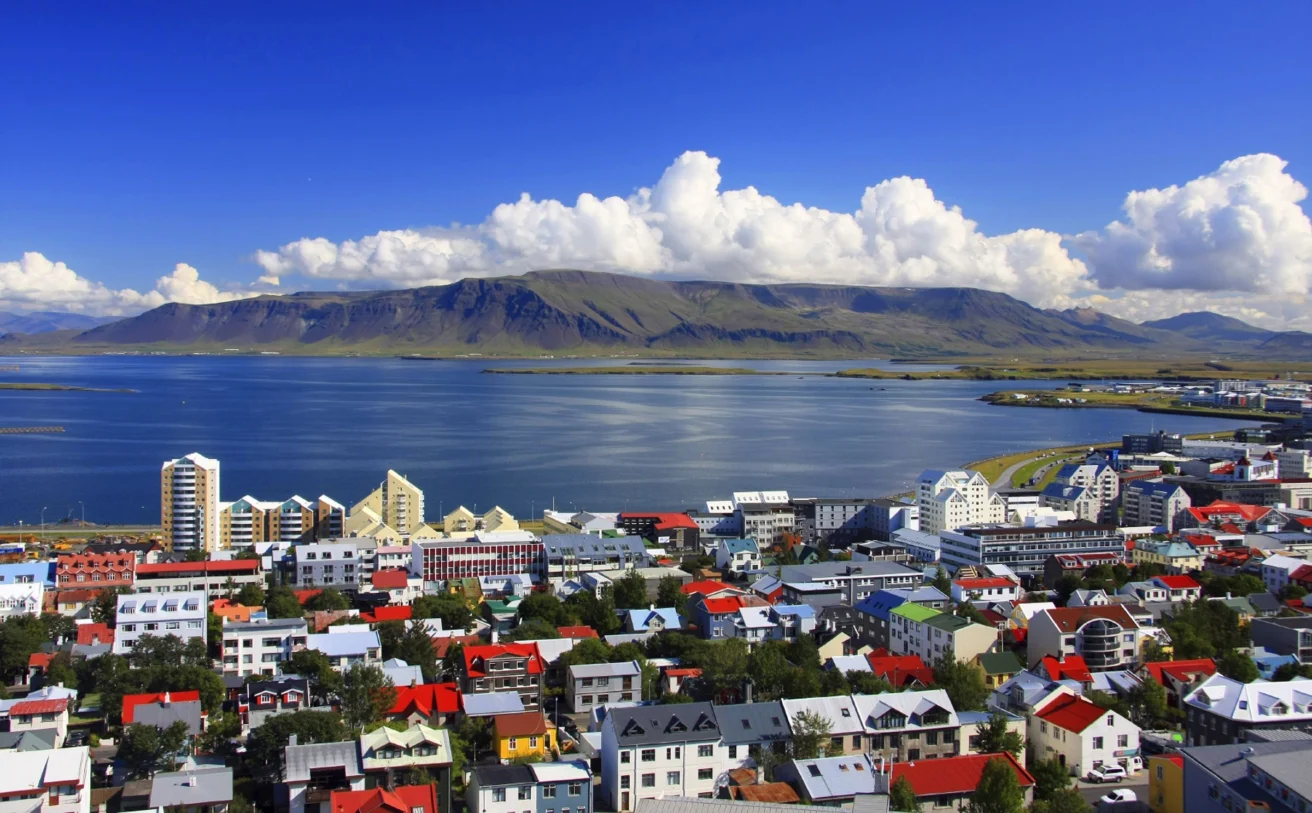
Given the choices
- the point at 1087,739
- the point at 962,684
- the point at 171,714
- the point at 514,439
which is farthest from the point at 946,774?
the point at 514,439

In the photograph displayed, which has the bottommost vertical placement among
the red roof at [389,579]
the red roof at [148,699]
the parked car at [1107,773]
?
the parked car at [1107,773]

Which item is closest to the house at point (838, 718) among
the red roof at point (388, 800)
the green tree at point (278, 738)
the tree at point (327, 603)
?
the red roof at point (388, 800)

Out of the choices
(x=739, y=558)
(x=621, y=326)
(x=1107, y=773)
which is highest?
(x=621, y=326)

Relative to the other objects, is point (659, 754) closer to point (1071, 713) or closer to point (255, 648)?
point (1071, 713)

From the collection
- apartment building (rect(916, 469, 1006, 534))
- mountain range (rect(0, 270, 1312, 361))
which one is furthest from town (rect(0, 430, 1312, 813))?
mountain range (rect(0, 270, 1312, 361))

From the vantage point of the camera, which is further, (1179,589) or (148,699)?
(1179,589)

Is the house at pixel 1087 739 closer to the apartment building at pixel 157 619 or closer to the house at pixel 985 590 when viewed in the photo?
the house at pixel 985 590

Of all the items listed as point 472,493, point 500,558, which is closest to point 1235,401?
point 472,493

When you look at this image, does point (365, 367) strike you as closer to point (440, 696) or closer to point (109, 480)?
point (109, 480)
